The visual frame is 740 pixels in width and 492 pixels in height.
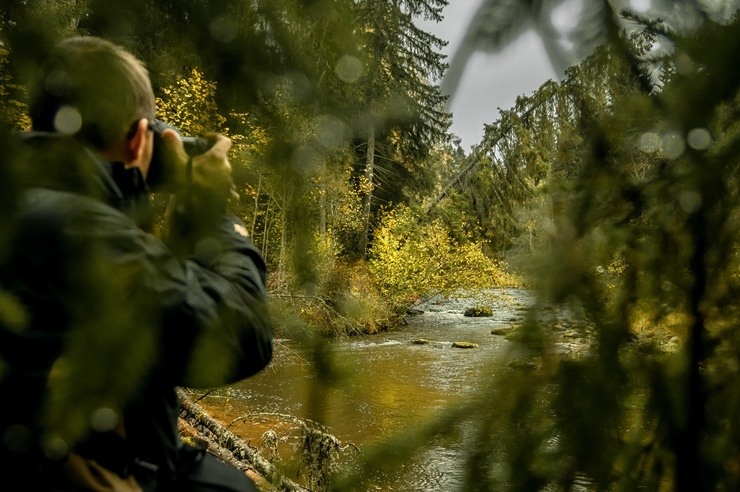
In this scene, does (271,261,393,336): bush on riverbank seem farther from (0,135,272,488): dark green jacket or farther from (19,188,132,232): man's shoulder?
(19,188,132,232): man's shoulder

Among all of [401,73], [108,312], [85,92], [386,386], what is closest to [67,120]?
[85,92]

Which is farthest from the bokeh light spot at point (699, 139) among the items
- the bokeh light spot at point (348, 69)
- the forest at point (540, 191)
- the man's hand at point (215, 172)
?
the man's hand at point (215, 172)

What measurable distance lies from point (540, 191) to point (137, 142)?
505mm

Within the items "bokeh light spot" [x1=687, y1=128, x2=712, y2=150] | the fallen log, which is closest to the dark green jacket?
"bokeh light spot" [x1=687, y1=128, x2=712, y2=150]

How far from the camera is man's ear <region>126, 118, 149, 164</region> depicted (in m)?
0.63

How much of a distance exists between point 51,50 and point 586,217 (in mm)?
577

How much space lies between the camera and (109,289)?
0.49 m

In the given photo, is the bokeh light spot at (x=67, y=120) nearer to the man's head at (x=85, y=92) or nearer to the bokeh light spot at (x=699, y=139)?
the man's head at (x=85, y=92)

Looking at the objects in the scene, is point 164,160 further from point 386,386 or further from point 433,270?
point 433,270

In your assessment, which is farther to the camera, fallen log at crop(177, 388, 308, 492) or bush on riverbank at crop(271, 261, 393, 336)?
fallen log at crop(177, 388, 308, 492)

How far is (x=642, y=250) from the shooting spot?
1.97ft

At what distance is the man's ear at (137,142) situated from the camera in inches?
24.6

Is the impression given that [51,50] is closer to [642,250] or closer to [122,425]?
[122,425]

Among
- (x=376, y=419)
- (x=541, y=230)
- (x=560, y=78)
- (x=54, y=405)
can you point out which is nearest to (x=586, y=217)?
(x=541, y=230)
